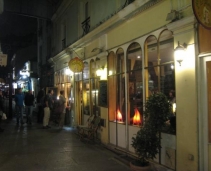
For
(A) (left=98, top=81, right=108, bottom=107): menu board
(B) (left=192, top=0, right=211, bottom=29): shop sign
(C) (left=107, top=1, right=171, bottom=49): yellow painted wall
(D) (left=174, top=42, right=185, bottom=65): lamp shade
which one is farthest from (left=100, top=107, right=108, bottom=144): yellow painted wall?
(B) (left=192, top=0, right=211, bottom=29): shop sign

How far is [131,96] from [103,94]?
172 centimetres

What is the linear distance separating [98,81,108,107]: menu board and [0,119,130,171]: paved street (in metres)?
1.64

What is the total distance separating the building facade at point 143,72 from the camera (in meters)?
5.38

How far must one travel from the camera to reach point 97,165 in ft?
22.5

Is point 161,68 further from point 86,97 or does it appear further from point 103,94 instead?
point 86,97

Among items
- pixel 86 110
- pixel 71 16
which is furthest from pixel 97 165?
pixel 71 16

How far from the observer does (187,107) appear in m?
5.61

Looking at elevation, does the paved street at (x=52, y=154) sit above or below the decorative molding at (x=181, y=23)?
below

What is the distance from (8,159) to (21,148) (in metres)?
1.40

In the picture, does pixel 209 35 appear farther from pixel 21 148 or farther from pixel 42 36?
pixel 42 36

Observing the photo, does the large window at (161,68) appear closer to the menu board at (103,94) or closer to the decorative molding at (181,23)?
the decorative molding at (181,23)

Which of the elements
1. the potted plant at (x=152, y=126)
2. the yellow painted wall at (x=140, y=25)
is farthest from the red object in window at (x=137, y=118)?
the yellow painted wall at (x=140, y=25)

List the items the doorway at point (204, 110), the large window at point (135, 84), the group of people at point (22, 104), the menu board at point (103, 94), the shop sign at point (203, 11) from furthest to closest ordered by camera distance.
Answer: the group of people at point (22, 104) → the menu board at point (103, 94) → the large window at point (135, 84) → the doorway at point (204, 110) → the shop sign at point (203, 11)

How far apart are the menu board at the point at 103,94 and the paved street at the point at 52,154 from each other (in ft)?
5.39
